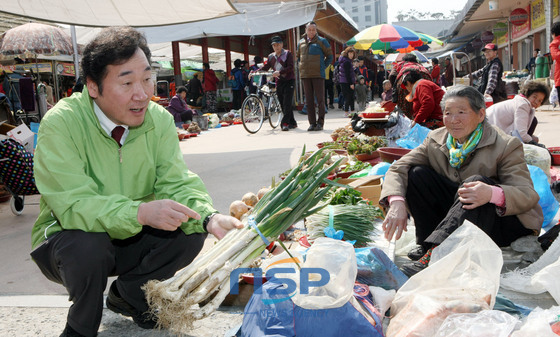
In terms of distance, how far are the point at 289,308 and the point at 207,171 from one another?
15.3 ft

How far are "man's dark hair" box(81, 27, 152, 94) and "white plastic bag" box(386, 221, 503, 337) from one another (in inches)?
63.2

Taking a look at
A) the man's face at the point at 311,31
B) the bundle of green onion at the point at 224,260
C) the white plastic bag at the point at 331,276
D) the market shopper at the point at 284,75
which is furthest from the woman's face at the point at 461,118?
the market shopper at the point at 284,75

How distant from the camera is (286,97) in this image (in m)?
10.4

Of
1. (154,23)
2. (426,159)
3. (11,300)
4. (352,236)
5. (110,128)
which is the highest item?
(154,23)

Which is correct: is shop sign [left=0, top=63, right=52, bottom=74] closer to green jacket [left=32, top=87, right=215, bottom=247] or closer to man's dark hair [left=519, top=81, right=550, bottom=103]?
man's dark hair [left=519, top=81, right=550, bottom=103]

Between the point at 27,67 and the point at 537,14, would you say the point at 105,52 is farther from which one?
the point at 537,14

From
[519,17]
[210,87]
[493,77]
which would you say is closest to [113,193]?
[493,77]

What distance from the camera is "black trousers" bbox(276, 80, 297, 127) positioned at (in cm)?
1041

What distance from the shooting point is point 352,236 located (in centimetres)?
307

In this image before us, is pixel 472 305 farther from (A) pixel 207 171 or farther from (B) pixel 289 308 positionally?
(A) pixel 207 171

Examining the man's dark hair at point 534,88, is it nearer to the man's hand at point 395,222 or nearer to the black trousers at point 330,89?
the man's hand at point 395,222

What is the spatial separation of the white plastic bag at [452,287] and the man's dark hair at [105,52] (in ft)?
5.27

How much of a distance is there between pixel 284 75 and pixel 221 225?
27.4ft

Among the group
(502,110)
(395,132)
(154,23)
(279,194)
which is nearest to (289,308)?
(279,194)
